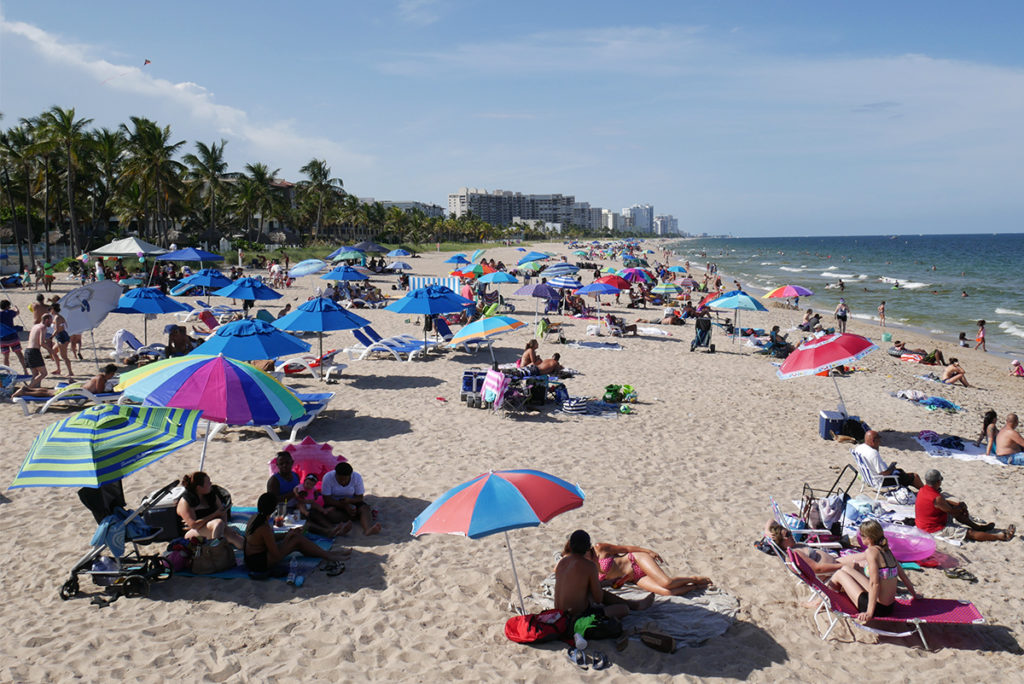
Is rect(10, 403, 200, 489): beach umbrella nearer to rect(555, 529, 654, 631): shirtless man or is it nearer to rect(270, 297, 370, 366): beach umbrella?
rect(555, 529, 654, 631): shirtless man

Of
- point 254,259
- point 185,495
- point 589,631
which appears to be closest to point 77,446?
point 185,495

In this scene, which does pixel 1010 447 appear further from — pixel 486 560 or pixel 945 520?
pixel 486 560

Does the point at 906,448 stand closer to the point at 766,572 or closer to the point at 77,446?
the point at 766,572

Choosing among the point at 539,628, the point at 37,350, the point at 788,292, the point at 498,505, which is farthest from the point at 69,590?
the point at 788,292

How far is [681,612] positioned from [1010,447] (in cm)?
661

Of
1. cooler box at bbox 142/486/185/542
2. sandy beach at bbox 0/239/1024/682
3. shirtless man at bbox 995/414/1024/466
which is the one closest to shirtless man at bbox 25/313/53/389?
sandy beach at bbox 0/239/1024/682

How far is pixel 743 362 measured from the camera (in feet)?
51.3

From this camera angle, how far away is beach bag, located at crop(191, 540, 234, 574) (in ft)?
17.3

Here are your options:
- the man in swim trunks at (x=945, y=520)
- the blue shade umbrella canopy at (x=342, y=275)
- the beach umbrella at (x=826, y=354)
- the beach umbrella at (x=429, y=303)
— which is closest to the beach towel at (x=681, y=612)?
the man in swim trunks at (x=945, y=520)

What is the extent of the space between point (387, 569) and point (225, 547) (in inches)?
53.0

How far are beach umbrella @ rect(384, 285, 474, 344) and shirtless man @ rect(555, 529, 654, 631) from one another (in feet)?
28.4

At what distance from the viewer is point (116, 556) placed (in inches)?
198

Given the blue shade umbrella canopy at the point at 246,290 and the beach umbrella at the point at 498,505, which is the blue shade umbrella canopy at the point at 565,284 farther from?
the beach umbrella at the point at 498,505

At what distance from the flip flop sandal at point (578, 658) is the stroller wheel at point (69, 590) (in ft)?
12.4
